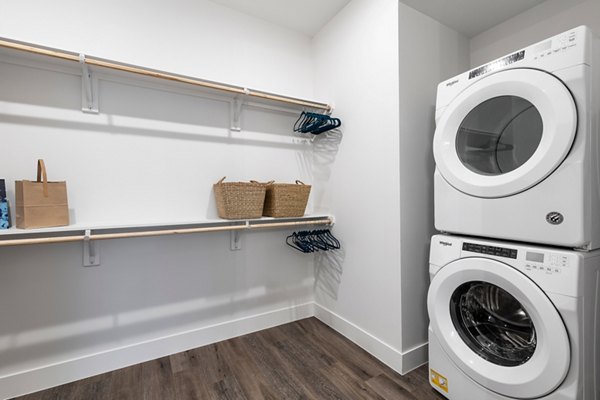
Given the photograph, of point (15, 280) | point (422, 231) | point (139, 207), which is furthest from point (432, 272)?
point (15, 280)

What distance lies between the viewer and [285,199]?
5.87 feet

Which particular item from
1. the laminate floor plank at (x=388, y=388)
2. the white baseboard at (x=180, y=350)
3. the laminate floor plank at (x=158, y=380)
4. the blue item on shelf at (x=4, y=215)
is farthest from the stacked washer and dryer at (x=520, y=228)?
the blue item on shelf at (x=4, y=215)

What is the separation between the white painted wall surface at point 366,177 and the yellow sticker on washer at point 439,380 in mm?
194

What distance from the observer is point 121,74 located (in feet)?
4.94

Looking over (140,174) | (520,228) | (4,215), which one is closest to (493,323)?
Answer: (520,228)

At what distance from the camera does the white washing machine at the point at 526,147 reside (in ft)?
3.05

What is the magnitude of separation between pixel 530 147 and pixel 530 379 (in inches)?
33.7

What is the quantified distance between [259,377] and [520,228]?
4.63ft

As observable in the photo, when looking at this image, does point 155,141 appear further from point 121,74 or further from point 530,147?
point 530,147

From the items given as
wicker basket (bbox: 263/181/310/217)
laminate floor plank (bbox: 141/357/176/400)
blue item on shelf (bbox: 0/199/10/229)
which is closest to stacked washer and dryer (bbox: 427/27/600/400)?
wicker basket (bbox: 263/181/310/217)

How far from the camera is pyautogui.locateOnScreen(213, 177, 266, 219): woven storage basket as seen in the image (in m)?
1.62

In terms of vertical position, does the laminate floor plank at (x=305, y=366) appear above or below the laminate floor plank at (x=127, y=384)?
below

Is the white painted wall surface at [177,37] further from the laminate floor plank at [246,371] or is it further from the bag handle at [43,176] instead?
the laminate floor plank at [246,371]

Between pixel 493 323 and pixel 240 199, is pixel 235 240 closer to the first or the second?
pixel 240 199
